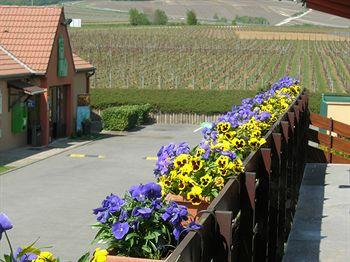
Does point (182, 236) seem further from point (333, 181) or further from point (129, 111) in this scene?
point (129, 111)

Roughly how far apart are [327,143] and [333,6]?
4.96 meters

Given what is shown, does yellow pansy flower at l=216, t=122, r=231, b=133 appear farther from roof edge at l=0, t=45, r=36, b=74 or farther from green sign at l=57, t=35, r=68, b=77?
green sign at l=57, t=35, r=68, b=77

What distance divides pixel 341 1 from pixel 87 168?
15.3 meters

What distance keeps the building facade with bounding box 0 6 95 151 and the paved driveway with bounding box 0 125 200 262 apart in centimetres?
222

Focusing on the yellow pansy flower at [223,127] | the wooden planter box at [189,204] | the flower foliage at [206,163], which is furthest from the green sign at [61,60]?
the wooden planter box at [189,204]

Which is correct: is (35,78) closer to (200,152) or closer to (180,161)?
(200,152)

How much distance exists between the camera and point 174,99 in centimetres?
4141

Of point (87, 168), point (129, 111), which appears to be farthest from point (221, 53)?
point (87, 168)

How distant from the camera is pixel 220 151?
6.23 metres

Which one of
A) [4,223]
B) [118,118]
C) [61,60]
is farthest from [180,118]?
[4,223]

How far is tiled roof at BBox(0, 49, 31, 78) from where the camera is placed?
91.5 feet

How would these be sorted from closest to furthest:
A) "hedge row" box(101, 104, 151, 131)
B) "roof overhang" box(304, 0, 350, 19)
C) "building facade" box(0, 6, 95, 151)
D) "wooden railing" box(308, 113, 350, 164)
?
"roof overhang" box(304, 0, 350, 19) < "wooden railing" box(308, 113, 350, 164) < "building facade" box(0, 6, 95, 151) < "hedge row" box(101, 104, 151, 131)

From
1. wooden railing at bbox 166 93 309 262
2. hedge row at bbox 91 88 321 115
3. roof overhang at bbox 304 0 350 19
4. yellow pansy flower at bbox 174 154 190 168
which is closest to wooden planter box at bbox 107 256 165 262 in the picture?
wooden railing at bbox 166 93 309 262

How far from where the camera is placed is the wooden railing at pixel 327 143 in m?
15.8
